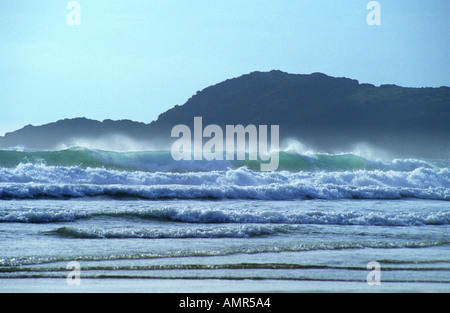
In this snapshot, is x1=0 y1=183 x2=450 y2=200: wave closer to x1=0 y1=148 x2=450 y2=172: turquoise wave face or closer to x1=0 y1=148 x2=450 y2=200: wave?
x1=0 y1=148 x2=450 y2=200: wave

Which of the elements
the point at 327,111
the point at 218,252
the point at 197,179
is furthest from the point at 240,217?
the point at 327,111

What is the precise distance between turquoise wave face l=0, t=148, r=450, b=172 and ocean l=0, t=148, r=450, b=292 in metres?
5.01

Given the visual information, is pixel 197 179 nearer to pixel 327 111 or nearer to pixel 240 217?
pixel 240 217

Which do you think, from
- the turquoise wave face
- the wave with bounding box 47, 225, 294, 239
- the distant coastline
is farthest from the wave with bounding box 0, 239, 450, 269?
the distant coastline

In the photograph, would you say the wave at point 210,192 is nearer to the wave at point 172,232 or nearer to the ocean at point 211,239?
the ocean at point 211,239

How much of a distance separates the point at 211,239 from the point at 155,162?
16605 millimetres

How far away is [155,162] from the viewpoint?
25.4 m

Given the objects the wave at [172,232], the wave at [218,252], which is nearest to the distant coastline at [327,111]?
the wave at [172,232]

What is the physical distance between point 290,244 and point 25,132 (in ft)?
142

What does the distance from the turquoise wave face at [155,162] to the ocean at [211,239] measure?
501 centimetres

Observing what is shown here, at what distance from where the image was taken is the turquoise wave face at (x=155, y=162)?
2347 cm

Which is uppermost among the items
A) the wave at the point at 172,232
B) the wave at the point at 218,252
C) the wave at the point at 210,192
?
the wave at the point at 210,192

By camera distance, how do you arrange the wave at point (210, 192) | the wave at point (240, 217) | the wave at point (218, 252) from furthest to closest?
the wave at point (210, 192)
the wave at point (240, 217)
the wave at point (218, 252)
